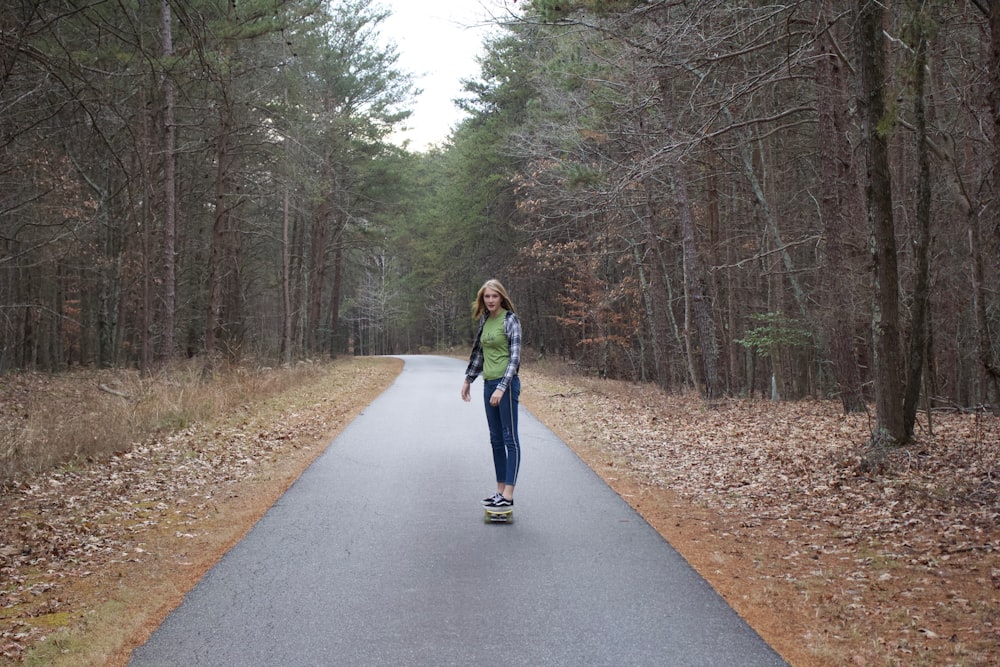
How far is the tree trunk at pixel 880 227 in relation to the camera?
7.67 metres

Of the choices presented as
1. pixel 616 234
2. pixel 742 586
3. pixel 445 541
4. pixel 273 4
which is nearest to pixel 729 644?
pixel 742 586

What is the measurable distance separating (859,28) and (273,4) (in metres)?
6.32

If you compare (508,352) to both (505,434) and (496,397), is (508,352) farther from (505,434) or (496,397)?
(505,434)

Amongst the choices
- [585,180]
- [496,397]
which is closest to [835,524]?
Result: [496,397]

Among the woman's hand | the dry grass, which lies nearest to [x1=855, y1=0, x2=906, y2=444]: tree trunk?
the woman's hand

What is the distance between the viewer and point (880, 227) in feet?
25.6

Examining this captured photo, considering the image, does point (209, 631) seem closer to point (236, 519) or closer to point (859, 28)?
point (236, 519)

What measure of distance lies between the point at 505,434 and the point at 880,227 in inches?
182

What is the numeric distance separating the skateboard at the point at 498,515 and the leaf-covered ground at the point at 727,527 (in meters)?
1.27

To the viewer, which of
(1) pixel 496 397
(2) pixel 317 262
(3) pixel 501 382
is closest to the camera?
(1) pixel 496 397

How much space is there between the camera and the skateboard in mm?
6311

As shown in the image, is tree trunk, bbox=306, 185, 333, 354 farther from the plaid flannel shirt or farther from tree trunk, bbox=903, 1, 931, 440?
tree trunk, bbox=903, 1, 931, 440

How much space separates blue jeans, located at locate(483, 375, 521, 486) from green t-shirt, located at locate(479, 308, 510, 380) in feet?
0.35

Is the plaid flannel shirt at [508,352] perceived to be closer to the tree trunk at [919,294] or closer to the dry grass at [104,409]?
the tree trunk at [919,294]
